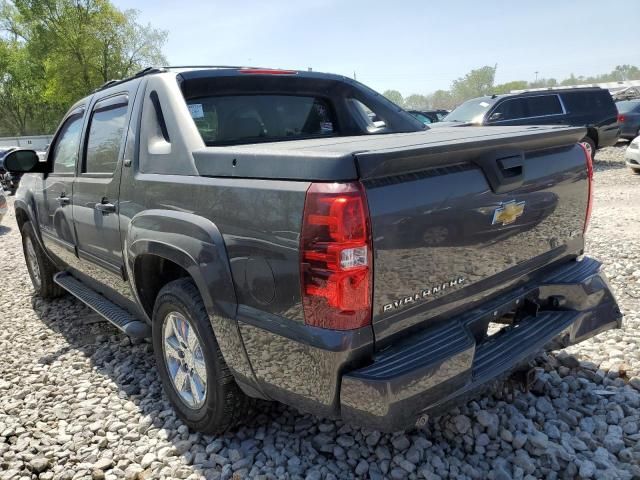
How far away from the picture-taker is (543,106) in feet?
39.6

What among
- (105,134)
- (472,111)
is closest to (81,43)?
(472,111)

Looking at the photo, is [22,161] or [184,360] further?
[22,161]

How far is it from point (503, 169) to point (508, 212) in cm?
20

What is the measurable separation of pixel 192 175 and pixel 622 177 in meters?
11.9

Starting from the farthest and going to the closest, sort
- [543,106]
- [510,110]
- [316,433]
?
[543,106] < [510,110] < [316,433]

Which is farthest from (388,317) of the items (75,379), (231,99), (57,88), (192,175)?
(57,88)

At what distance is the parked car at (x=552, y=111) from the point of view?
439 inches

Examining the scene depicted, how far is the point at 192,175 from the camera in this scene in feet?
7.80

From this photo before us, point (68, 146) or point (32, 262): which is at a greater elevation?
point (68, 146)

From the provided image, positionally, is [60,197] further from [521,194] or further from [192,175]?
[521,194]

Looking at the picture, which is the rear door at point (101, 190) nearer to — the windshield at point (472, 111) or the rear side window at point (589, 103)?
the windshield at point (472, 111)

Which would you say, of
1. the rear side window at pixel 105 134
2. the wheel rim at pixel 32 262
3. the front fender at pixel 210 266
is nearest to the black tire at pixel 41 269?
the wheel rim at pixel 32 262

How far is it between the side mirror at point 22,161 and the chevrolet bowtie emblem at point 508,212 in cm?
362

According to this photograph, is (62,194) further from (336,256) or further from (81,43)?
(81,43)
